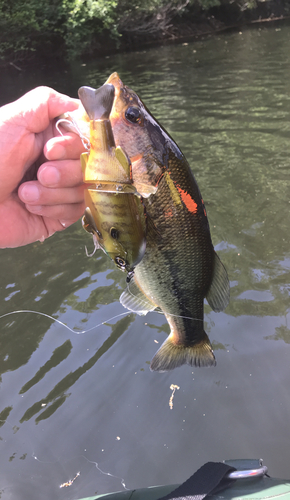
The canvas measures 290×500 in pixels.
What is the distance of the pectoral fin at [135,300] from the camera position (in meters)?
1.90

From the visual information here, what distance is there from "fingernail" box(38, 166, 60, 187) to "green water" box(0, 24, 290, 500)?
2194 millimetres

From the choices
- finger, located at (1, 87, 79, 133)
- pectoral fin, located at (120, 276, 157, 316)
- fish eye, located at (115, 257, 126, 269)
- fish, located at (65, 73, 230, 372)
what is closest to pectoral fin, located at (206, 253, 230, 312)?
fish, located at (65, 73, 230, 372)

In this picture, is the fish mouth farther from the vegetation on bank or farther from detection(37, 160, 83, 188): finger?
the vegetation on bank

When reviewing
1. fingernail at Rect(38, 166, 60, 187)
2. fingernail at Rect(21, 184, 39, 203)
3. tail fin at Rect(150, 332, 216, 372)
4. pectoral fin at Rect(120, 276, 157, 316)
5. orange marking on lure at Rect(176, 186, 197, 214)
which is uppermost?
fingernail at Rect(38, 166, 60, 187)

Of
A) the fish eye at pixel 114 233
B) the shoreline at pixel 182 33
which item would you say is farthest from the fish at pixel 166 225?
the shoreline at pixel 182 33

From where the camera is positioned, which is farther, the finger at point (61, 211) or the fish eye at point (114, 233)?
the finger at point (61, 211)

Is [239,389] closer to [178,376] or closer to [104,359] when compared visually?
[178,376]

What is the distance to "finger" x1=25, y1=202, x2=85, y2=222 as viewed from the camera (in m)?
1.93

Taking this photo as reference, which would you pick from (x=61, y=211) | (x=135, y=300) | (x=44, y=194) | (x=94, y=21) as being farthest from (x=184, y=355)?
(x=94, y=21)

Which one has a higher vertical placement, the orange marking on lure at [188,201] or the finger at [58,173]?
the finger at [58,173]

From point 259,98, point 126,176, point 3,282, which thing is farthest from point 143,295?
A: point 259,98

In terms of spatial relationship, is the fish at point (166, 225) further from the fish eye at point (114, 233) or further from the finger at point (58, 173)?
the finger at point (58, 173)

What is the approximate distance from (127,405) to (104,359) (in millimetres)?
561

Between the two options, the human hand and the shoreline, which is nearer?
the human hand
